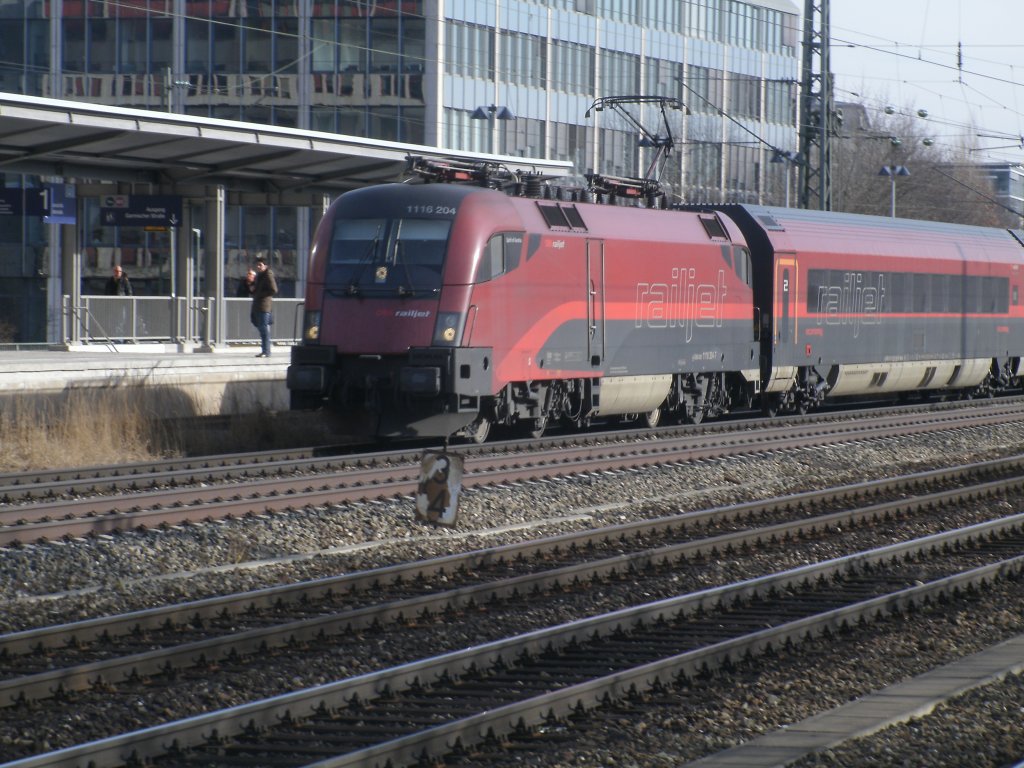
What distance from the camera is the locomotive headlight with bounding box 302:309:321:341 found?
1734 centimetres

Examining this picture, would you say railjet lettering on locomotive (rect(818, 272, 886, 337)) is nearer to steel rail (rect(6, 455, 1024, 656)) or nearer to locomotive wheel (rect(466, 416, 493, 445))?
steel rail (rect(6, 455, 1024, 656))

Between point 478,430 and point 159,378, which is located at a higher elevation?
point 159,378

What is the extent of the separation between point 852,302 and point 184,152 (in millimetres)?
10978

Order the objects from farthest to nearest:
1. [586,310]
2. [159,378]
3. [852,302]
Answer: [852,302] < [159,378] < [586,310]

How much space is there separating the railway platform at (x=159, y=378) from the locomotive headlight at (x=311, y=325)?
3.17 meters

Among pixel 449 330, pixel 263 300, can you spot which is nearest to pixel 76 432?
pixel 449 330

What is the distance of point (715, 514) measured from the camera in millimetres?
13211

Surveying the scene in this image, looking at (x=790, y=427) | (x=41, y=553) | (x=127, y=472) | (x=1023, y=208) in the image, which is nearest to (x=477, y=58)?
(x=790, y=427)

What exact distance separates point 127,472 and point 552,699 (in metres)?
9.46

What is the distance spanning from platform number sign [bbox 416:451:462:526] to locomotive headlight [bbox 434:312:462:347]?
608 cm

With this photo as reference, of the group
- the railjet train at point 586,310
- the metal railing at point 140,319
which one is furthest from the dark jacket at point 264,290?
the railjet train at point 586,310

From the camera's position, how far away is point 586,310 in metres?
18.4

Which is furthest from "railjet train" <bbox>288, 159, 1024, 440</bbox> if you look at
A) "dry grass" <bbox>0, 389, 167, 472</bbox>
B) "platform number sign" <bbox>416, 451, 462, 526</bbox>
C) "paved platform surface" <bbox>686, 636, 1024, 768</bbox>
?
"paved platform surface" <bbox>686, 636, 1024, 768</bbox>

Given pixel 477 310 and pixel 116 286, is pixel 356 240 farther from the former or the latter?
pixel 116 286
